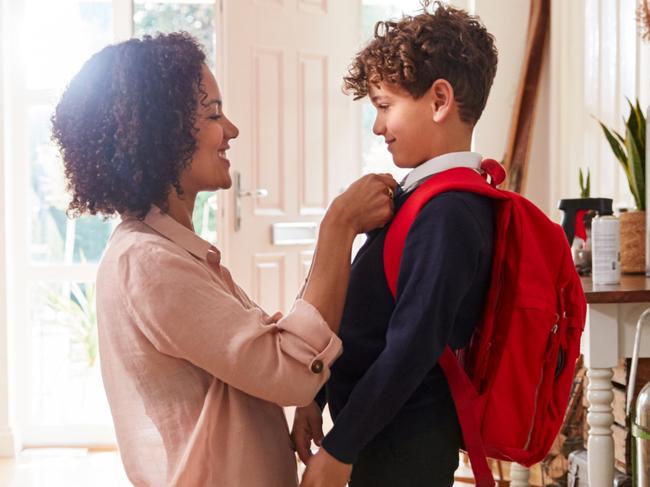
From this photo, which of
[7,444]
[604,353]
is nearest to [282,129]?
[7,444]

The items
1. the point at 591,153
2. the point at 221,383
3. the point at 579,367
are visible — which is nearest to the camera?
the point at 221,383

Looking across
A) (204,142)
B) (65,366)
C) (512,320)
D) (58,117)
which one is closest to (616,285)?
(512,320)

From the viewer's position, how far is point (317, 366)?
4.27 feet

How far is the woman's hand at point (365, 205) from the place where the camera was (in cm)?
142

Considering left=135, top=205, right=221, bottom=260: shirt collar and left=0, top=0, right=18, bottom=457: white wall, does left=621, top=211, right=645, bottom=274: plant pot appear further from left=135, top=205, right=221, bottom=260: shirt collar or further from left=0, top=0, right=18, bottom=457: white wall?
left=0, top=0, right=18, bottom=457: white wall

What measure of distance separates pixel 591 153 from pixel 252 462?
8.99ft

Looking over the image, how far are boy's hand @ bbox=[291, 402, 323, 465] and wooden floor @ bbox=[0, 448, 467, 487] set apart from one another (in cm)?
243

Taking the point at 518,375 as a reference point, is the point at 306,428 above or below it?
below

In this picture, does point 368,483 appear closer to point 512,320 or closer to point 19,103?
point 512,320

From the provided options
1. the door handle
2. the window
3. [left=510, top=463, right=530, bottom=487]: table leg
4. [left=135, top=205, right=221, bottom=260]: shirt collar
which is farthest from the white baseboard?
[left=135, top=205, right=221, bottom=260]: shirt collar

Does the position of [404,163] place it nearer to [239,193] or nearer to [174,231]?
[174,231]

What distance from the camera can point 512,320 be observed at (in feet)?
4.75

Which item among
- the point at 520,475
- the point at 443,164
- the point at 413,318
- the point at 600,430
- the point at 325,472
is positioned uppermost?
the point at 443,164

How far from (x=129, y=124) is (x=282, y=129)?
3.14 metres
